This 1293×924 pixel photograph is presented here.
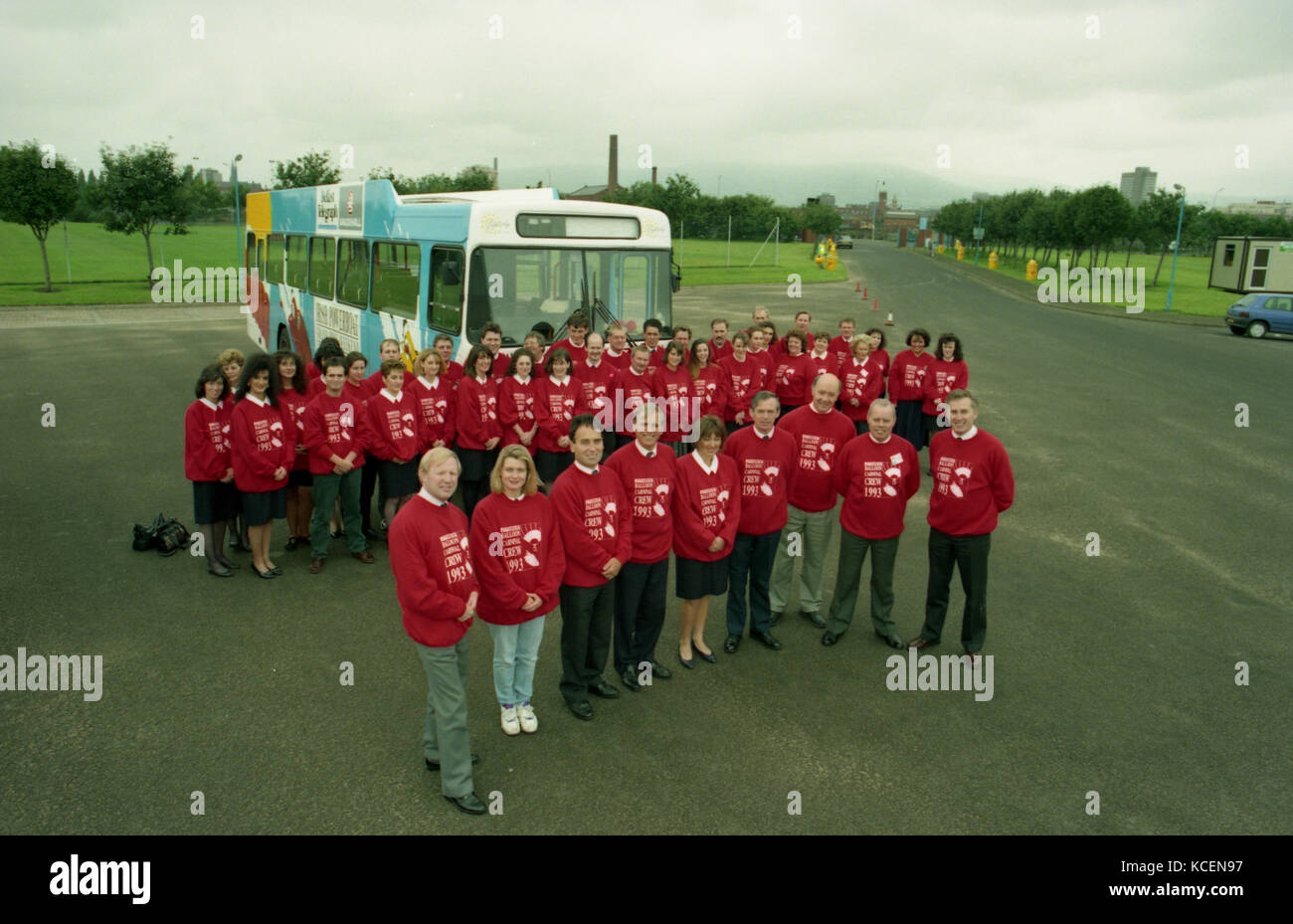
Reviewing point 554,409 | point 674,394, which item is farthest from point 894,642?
point 554,409

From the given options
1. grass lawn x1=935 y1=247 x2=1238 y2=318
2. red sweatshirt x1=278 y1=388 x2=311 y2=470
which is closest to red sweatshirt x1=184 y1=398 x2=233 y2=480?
red sweatshirt x1=278 y1=388 x2=311 y2=470

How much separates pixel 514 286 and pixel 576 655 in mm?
5708

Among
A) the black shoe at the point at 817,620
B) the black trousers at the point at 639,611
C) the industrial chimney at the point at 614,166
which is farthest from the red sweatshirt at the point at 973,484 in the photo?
the industrial chimney at the point at 614,166

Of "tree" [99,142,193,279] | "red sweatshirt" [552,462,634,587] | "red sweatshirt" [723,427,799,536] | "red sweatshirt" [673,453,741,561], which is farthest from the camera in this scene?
"tree" [99,142,193,279]

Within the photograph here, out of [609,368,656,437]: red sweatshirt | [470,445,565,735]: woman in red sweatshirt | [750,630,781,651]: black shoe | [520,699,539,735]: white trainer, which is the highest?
[609,368,656,437]: red sweatshirt

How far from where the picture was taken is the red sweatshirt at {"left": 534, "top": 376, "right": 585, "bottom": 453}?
9109mm

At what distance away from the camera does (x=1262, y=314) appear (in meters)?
28.2

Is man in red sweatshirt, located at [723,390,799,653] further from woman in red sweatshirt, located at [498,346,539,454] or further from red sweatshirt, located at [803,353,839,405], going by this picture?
red sweatshirt, located at [803,353,839,405]

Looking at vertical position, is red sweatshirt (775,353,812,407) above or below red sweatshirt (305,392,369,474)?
above

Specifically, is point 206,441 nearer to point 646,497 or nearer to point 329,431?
point 329,431

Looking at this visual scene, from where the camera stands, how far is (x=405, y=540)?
4.52 m

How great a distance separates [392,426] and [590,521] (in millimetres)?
3504

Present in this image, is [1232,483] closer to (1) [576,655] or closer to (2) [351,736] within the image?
(1) [576,655]

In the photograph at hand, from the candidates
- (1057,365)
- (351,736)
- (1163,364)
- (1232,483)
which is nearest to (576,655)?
(351,736)
